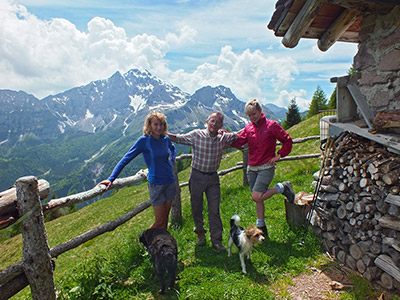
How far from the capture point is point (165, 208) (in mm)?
5387

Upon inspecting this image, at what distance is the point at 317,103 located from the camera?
42188 mm

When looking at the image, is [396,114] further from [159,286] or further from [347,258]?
[159,286]

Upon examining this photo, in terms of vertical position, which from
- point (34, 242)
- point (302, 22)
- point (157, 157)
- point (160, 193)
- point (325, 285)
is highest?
point (302, 22)

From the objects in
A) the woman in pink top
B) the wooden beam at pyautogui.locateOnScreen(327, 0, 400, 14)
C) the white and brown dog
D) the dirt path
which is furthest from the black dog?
the wooden beam at pyautogui.locateOnScreen(327, 0, 400, 14)

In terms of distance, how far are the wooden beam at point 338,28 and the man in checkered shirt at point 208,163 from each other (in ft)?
8.18

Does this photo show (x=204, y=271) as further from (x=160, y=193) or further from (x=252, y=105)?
(x=252, y=105)

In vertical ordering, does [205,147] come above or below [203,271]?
above

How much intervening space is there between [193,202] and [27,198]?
3.45m

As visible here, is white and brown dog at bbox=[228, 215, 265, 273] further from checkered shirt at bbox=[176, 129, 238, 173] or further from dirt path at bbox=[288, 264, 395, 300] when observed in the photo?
checkered shirt at bbox=[176, 129, 238, 173]

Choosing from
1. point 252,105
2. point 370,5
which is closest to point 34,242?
point 252,105

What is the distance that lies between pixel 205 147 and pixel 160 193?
4.46ft

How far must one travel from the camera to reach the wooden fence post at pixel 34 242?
9.76 ft

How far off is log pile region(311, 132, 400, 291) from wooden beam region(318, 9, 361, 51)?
6.03 feet

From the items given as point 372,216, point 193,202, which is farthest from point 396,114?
point 193,202
